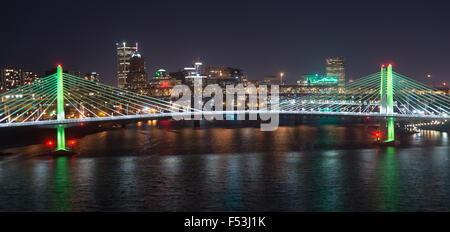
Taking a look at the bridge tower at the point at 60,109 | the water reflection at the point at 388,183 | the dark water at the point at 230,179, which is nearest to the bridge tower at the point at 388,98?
the dark water at the point at 230,179

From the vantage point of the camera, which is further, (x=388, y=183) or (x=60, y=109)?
(x=60, y=109)

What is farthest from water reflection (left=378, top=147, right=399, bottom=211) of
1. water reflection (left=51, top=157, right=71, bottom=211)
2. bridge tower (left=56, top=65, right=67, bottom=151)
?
bridge tower (left=56, top=65, right=67, bottom=151)

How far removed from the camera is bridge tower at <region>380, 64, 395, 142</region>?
31094 mm

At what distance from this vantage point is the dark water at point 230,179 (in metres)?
15.9

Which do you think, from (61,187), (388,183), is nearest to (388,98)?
(388,183)

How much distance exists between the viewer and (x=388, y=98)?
104ft

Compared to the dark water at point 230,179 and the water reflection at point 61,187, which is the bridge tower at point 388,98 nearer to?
the dark water at point 230,179

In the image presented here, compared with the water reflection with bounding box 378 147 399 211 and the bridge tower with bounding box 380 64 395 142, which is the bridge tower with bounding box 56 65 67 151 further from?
the bridge tower with bounding box 380 64 395 142

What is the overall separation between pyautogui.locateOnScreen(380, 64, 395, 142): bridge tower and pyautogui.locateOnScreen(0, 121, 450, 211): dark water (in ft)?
4.07

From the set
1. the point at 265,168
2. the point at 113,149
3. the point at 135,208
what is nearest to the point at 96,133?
the point at 113,149

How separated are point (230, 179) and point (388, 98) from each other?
638 inches

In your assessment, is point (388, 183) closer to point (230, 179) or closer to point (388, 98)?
point (230, 179)

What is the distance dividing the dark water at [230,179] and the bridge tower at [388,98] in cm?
124

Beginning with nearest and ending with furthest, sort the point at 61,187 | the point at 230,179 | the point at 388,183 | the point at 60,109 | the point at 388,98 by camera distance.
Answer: the point at 61,187, the point at 388,183, the point at 230,179, the point at 60,109, the point at 388,98
